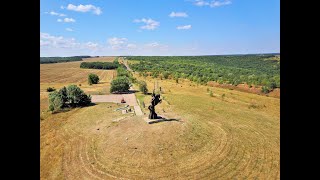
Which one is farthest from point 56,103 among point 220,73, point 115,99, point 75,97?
point 220,73

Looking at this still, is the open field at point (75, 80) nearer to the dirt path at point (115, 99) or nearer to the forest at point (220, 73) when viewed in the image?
the dirt path at point (115, 99)

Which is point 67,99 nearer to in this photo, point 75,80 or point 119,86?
point 119,86
